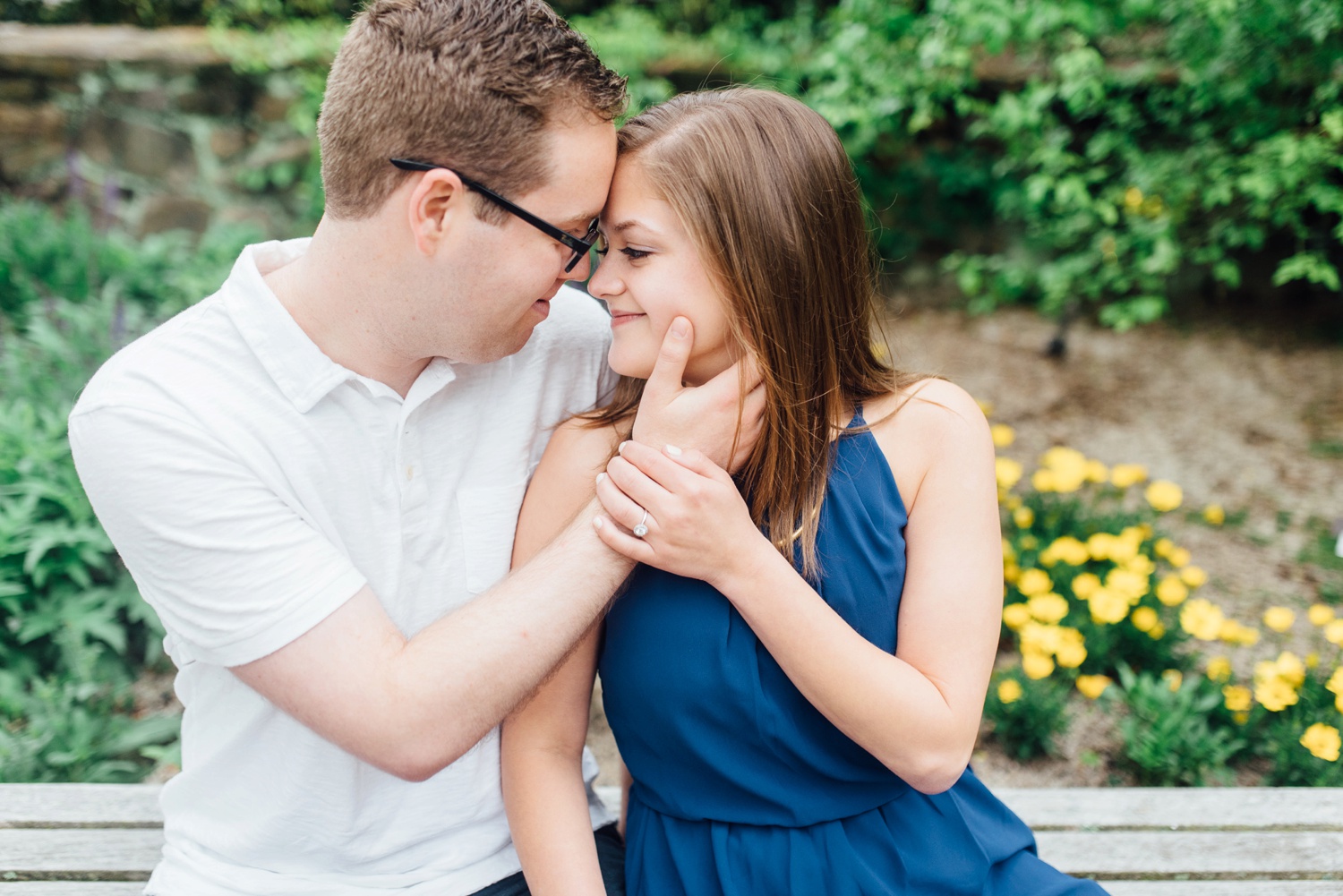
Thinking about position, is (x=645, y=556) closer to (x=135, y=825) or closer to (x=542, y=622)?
(x=542, y=622)

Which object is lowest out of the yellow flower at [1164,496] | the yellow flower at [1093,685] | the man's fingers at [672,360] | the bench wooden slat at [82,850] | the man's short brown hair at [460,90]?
the bench wooden slat at [82,850]

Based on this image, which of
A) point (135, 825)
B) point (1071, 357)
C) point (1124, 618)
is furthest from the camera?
point (1071, 357)

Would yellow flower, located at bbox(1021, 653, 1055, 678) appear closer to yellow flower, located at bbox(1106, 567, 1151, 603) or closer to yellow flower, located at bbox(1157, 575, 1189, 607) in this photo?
yellow flower, located at bbox(1106, 567, 1151, 603)

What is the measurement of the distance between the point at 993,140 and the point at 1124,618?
341 cm

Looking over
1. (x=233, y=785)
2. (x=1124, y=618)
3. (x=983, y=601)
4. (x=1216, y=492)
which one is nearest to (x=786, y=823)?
(x=983, y=601)

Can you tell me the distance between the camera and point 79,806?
211 centimetres

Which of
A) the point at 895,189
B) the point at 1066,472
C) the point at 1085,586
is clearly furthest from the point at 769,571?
the point at 895,189

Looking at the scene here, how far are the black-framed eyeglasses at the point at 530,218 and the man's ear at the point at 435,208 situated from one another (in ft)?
0.05

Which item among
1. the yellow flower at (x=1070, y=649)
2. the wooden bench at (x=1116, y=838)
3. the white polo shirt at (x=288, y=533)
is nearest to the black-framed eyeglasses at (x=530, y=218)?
the white polo shirt at (x=288, y=533)

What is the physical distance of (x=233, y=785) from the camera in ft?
5.48

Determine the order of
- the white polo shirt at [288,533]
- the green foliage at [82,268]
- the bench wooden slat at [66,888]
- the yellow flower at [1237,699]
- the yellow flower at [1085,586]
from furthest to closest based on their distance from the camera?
the green foliage at [82,268] < the yellow flower at [1085,586] < the yellow flower at [1237,699] < the bench wooden slat at [66,888] < the white polo shirt at [288,533]

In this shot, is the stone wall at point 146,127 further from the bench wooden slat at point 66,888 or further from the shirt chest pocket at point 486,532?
the shirt chest pocket at point 486,532

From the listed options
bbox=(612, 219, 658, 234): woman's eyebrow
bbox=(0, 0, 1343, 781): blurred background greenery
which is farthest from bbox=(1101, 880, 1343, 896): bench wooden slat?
bbox=(0, 0, 1343, 781): blurred background greenery

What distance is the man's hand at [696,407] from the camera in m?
1.58
